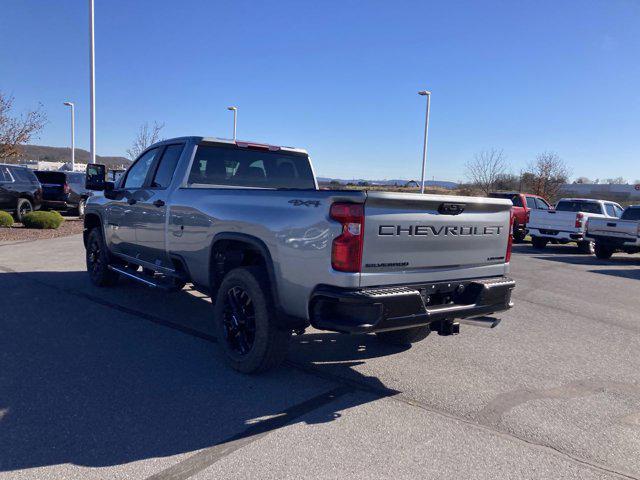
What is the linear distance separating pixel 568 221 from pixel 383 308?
14.7m

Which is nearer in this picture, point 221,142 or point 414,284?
point 414,284

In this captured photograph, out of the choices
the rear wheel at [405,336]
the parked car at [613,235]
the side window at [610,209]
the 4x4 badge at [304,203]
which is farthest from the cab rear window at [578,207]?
the 4x4 badge at [304,203]

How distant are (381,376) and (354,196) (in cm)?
180

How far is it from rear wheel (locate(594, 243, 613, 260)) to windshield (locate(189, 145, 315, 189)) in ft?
39.8

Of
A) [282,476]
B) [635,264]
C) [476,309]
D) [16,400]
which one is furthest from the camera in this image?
[635,264]

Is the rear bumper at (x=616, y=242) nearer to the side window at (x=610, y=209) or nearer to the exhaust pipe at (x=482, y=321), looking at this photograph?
the side window at (x=610, y=209)

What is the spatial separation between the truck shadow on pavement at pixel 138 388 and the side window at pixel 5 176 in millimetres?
10538

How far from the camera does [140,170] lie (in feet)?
22.4

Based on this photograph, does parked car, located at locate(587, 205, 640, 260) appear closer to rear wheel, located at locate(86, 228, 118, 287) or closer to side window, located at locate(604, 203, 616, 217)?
side window, located at locate(604, 203, 616, 217)

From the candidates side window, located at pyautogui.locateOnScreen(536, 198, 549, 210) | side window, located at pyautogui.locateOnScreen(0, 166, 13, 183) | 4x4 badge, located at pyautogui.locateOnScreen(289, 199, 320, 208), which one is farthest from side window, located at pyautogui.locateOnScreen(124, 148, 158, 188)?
side window, located at pyautogui.locateOnScreen(536, 198, 549, 210)

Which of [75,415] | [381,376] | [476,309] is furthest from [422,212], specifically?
[75,415]

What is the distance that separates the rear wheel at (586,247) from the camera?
16375 mm

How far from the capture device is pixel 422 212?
12.7 feet

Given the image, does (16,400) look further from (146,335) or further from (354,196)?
(354,196)
